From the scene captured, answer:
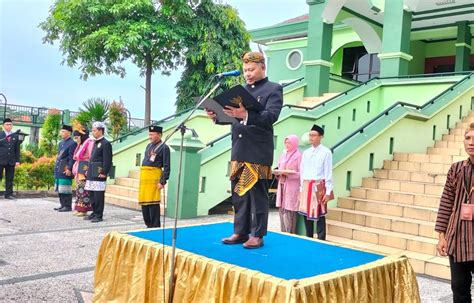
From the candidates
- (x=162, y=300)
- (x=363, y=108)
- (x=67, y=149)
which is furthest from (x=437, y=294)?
(x=363, y=108)

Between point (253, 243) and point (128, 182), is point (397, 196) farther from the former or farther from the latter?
point (128, 182)

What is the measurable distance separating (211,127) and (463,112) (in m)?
6.73

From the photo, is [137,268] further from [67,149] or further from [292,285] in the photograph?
[67,149]

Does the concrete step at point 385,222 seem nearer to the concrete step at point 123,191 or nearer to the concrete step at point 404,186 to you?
the concrete step at point 404,186

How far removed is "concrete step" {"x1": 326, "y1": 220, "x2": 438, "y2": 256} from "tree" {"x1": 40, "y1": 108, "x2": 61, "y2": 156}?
1131cm

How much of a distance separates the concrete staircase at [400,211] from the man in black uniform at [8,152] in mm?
7346

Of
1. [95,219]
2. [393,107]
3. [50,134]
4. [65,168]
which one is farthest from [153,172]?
[50,134]

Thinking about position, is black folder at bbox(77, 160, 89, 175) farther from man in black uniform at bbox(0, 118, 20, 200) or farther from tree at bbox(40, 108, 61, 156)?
tree at bbox(40, 108, 61, 156)

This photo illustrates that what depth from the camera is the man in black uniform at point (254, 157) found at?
3.73 metres

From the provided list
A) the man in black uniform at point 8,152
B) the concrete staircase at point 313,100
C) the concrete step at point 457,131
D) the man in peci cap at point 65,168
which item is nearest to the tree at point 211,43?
the concrete staircase at point 313,100

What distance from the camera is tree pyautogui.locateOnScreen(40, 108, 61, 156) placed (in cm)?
1559

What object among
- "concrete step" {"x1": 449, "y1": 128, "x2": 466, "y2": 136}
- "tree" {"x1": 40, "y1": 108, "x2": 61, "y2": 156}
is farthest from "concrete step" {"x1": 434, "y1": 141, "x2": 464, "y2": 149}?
"tree" {"x1": 40, "y1": 108, "x2": 61, "y2": 156}

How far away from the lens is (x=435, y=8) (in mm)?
16438

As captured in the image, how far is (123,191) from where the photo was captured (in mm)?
10844
